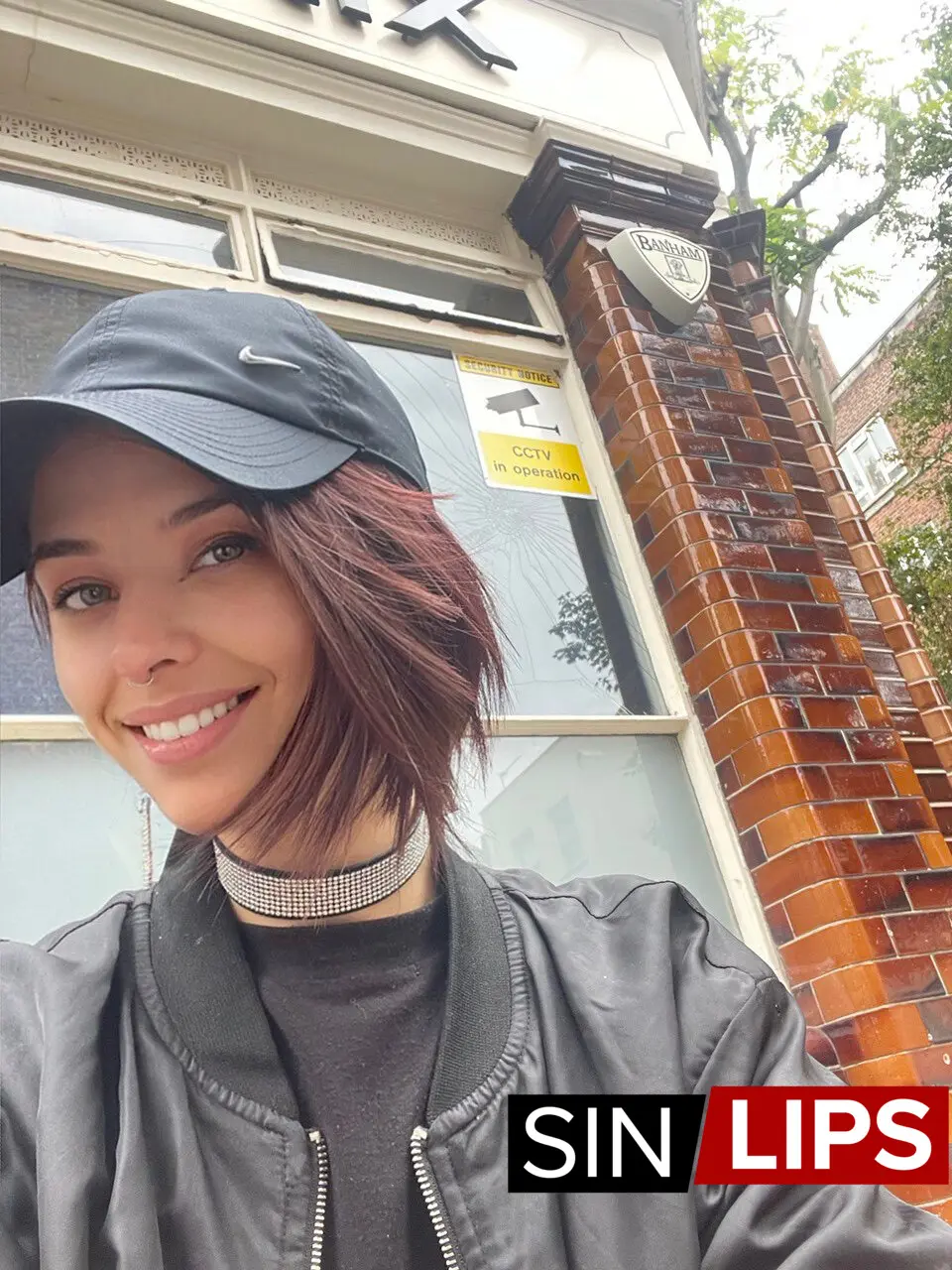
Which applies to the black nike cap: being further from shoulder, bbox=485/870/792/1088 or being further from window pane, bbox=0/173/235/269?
window pane, bbox=0/173/235/269

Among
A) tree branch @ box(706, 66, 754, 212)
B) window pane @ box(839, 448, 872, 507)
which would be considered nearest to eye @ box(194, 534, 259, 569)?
tree branch @ box(706, 66, 754, 212)

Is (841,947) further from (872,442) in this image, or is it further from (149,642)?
(872,442)

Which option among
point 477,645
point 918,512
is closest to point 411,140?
point 477,645

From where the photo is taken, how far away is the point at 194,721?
2.92 ft

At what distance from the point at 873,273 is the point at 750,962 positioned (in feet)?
31.3

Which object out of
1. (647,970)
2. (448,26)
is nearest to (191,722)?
(647,970)

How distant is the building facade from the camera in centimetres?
A: 185

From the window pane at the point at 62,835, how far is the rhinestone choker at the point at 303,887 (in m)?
0.65

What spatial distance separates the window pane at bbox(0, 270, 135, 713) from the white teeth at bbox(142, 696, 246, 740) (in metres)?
0.86

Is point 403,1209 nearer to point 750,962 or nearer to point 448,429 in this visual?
point 750,962

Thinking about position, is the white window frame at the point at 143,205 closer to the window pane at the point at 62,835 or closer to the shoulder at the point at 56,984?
the window pane at the point at 62,835

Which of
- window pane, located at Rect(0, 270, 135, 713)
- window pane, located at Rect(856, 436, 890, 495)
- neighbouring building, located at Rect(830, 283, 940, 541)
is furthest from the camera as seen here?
window pane, located at Rect(856, 436, 890, 495)

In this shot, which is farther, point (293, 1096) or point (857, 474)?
point (857, 474)

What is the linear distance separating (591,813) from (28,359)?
64.5 inches
